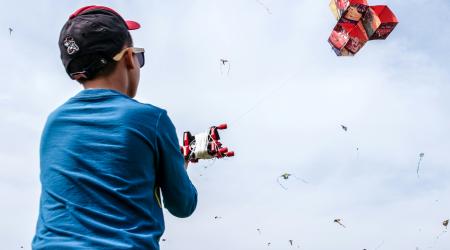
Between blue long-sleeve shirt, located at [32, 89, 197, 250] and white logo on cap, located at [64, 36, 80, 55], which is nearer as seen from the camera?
blue long-sleeve shirt, located at [32, 89, 197, 250]

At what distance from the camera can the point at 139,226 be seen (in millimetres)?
1853

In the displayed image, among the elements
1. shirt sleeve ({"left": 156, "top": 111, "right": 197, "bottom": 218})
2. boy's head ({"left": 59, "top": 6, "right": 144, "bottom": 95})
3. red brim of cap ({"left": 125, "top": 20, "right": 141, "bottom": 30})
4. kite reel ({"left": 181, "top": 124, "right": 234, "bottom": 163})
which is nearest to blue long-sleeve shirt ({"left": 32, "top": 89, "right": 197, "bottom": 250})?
shirt sleeve ({"left": 156, "top": 111, "right": 197, "bottom": 218})

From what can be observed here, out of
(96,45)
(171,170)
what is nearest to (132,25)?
(96,45)

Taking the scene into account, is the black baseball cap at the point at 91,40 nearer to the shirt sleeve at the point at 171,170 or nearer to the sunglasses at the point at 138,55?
the sunglasses at the point at 138,55

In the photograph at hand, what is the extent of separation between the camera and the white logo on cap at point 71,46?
207 cm

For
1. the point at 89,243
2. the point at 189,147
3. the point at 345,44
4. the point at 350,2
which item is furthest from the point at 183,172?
the point at 345,44

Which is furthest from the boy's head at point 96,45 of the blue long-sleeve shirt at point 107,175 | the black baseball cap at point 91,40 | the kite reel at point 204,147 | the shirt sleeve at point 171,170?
the kite reel at point 204,147

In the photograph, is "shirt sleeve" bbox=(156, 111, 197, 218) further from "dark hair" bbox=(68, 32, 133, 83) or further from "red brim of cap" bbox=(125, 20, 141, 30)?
"red brim of cap" bbox=(125, 20, 141, 30)

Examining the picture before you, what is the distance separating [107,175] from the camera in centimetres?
186

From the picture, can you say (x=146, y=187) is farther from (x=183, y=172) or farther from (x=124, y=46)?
(x=124, y=46)

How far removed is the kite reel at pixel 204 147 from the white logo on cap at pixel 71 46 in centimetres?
82

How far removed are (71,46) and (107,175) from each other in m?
0.56

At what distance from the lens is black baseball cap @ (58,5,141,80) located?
207 cm

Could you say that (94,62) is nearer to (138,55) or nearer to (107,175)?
(138,55)
